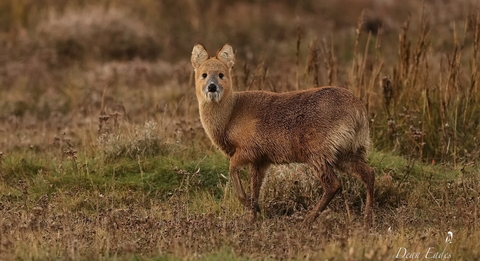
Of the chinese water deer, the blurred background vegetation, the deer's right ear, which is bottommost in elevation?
the blurred background vegetation

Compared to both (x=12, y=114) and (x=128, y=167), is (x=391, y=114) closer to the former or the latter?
(x=128, y=167)

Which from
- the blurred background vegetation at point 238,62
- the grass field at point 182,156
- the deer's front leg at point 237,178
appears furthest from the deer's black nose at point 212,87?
the blurred background vegetation at point 238,62

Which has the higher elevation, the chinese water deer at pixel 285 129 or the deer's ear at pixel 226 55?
the deer's ear at pixel 226 55

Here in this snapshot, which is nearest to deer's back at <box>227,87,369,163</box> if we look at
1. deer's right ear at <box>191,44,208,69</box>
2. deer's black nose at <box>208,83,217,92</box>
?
deer's black nose at <box>208,83,217,92</box>

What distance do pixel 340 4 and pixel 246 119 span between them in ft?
46.9

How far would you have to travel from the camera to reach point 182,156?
Result: 371 inches

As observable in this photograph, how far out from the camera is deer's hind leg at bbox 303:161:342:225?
23.1 feet

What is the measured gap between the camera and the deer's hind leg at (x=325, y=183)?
704 centimetres

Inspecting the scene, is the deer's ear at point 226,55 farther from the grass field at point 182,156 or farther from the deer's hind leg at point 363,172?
the deer's hind leg at point 363,172

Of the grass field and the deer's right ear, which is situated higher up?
the deer's right ear

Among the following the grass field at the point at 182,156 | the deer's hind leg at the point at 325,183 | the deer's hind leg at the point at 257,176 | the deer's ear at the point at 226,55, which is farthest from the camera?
the deer's ear at the point at 226,55

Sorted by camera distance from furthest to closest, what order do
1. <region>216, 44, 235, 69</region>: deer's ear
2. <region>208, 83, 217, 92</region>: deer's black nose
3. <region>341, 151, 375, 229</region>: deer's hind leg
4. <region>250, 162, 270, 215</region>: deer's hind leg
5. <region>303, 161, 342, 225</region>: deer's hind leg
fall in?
<region>216, 44, 235, 69</region>: deer's ear → <region>250, 162, 270, 215</region>: deer's hind leg → <region>208, 83, 217, 92</region>: deer's black nose → <region>341, 151, 375, 229</region>: deer's hind leg → <region>303, 161, 342, 225</region>: deer's hind leg

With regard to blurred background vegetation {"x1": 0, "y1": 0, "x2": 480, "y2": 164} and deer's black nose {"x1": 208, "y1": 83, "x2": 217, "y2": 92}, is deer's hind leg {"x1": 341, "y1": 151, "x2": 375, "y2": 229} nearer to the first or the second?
deer's black nose {"x1": 208, "y1": 83, "x2": 217, "y2": 92}

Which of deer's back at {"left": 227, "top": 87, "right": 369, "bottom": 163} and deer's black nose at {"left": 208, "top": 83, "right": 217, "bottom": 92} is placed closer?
deer's back at {"left": 227, "top": 87, "right": 369, "bottom": 163}
